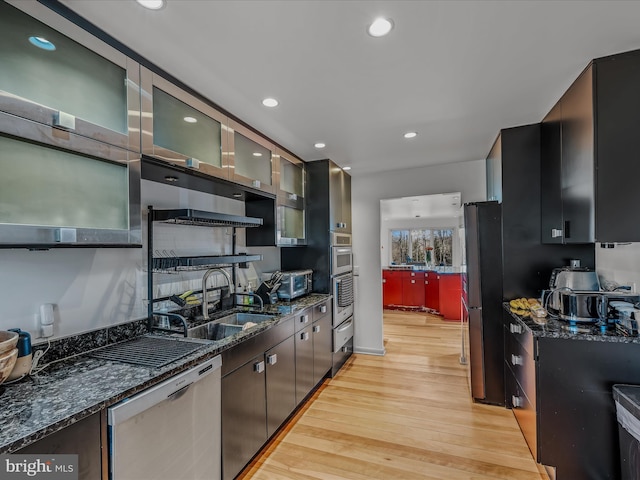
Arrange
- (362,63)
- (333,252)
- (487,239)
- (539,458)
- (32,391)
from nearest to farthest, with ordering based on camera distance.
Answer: (32,391)
(362,63)
(539,458)
(487,239)
(333,252)

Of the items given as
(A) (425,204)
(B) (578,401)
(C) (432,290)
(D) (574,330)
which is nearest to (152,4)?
(D) (574,330)

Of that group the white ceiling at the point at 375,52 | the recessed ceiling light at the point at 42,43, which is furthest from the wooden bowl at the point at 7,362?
the white ceiling at the point at 375,52

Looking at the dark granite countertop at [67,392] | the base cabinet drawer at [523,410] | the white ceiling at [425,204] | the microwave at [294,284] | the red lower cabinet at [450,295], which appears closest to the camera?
the dark granite countertop at [67,392]

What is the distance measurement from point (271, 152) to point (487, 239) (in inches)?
84.9

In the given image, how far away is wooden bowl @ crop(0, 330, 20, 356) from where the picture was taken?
3.64 ft

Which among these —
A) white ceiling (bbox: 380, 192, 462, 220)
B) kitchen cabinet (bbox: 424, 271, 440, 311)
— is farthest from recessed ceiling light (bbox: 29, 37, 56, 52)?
kitchen cabinet (bbox: 424, 271, 440, 311)

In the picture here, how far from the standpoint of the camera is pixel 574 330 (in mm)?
1894

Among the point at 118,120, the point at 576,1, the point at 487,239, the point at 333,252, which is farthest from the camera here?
the point at 333,252

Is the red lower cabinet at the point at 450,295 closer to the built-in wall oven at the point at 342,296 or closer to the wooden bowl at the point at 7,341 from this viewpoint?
the built-in wall oven at the point at 342,296

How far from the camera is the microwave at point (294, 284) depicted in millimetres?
2984

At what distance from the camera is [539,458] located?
187 cm

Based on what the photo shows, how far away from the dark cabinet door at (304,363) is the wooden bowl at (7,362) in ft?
5.87

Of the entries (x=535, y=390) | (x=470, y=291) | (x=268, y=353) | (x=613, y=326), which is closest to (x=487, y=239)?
(x=470, y=291)

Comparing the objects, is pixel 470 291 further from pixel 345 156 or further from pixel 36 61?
pixel 36 61
